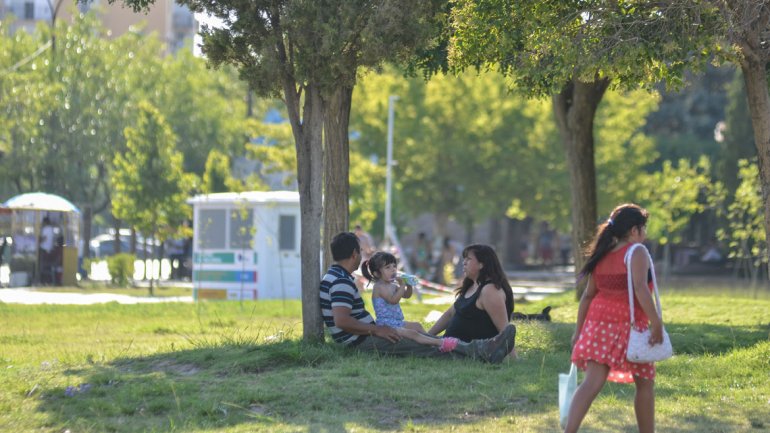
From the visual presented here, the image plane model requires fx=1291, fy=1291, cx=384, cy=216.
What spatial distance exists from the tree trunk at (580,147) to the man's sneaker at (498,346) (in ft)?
26.6

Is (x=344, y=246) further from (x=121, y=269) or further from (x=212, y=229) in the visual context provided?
(x=121, y=269)

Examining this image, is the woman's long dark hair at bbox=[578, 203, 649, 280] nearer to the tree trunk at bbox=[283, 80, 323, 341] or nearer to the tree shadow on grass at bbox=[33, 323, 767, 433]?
the tree shadow on grass at bbox=[33, 323, 767, 433]

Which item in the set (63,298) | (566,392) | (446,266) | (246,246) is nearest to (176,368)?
(566,392)

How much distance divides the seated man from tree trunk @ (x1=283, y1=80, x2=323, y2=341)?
0.34m

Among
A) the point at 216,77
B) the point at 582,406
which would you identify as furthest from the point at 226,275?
the point at 216,77

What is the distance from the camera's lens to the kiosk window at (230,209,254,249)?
27.4 metres

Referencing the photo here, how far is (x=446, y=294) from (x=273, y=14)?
1986 centimetres

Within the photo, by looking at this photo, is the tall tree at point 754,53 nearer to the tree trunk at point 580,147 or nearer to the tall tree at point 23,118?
the tree trunk at point 580,147

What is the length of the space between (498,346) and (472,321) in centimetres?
51

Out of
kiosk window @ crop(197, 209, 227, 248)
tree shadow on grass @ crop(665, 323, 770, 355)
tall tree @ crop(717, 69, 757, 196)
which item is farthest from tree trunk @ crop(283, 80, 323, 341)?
Result: tall tree @ crop(717, 69, 757, 196)

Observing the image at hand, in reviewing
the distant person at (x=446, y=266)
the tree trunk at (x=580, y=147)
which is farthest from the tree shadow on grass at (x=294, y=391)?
the distant person at (x=446, y=266)

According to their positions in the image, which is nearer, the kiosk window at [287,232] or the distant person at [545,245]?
the kiosk window at [287,232]

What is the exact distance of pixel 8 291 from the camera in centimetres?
2788

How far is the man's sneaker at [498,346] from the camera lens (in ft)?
35.1
